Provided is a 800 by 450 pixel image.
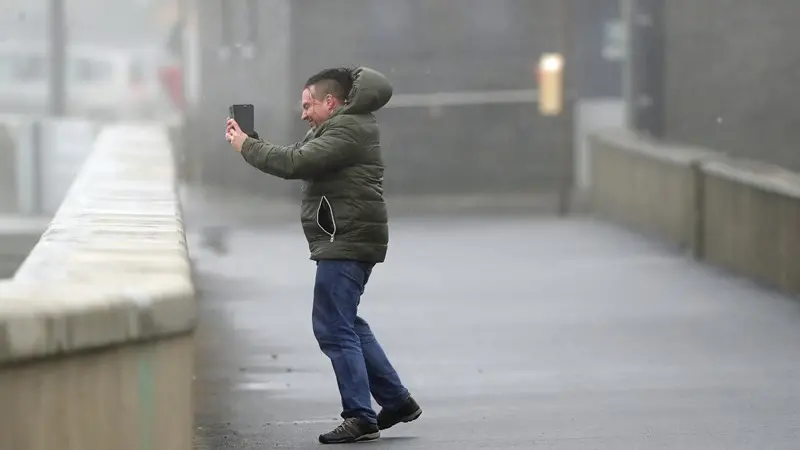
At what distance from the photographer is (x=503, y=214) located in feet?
70.8

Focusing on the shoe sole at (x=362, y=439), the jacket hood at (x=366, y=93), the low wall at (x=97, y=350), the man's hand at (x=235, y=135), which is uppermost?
the jacket hood at (x=366, y=93)

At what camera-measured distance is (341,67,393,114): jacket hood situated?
24.3 ft

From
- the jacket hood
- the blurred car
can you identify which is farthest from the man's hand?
the blurred car

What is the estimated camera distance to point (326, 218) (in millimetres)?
7406

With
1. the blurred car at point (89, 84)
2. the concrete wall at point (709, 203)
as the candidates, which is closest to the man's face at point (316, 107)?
the concrete wall at point (709, 203)

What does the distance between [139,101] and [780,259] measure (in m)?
34.9

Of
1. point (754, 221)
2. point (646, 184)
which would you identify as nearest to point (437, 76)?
point (646, 184)

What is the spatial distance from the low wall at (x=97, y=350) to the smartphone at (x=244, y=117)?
41.6 inches

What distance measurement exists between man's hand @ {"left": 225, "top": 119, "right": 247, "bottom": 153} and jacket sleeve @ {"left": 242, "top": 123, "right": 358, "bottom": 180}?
2cm

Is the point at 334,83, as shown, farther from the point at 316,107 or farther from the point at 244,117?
the point at 244,117

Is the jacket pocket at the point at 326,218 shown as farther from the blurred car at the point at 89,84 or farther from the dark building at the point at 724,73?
the blurred car at the point at 89,84

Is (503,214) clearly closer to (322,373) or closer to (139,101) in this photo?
(322,373)

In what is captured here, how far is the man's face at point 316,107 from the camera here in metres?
7.48

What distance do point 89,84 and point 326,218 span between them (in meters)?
39.3
